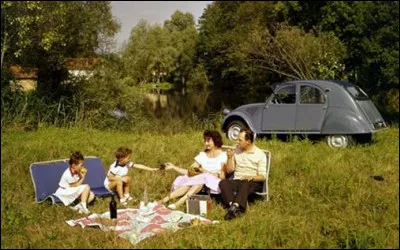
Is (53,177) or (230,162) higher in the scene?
(230,162)

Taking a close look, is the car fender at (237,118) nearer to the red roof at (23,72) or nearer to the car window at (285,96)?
the car window at (285,96)

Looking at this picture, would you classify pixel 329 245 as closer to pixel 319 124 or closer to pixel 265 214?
pixel 265 214

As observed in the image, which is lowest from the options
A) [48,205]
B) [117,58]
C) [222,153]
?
[48,205]

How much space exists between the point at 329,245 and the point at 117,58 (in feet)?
62.1

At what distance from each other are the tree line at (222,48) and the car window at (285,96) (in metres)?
5.50

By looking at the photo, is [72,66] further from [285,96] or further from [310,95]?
[310,95]

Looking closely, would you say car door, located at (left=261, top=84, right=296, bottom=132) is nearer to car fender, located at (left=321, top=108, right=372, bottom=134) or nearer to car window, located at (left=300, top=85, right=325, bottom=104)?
car window, located at (left=300, top=85, right=325, bottom=104)

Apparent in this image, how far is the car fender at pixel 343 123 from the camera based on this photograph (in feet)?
40.4

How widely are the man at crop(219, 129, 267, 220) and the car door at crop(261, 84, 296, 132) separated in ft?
18.4

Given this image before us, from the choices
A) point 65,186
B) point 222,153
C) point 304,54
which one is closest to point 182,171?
point 222,153

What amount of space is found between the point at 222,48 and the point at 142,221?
35.8 meters

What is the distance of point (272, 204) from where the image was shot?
732cm

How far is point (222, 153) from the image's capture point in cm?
827

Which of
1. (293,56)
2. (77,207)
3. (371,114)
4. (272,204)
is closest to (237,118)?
(371,114)
